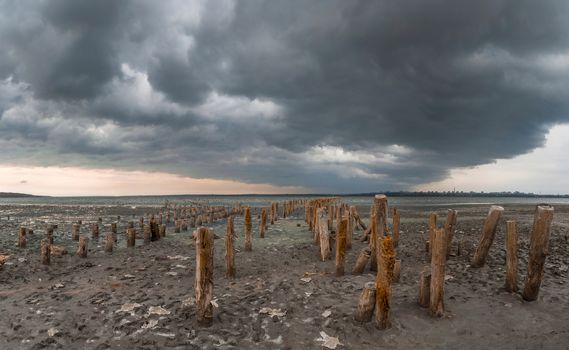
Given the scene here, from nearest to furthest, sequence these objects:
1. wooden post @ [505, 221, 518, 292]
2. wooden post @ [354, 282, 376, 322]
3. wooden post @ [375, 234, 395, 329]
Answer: wooden post @ [375, 234, 395, 329], wooden post @ [354, 282, 376, 322], wooden post @ [505, 221, 518, 292]

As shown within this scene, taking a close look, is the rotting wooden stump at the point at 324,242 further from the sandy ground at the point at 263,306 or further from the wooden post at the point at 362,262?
the wooden post at the point at 362,262

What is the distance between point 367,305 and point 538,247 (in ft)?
15.0

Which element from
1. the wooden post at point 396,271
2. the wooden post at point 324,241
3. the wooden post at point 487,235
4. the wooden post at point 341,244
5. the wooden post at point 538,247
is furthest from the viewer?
the wooden post at point 324,241

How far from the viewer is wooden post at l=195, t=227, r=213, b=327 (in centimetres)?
800

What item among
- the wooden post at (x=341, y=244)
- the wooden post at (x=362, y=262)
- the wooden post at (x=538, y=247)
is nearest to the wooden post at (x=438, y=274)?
the wooden post at (x=538, y=247)

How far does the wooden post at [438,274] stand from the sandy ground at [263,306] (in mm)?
297

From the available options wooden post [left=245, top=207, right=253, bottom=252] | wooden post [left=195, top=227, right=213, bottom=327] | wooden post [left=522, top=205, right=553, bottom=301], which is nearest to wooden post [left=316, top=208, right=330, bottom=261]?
wooden post [left=245, top=207, right=253, bottom=252]

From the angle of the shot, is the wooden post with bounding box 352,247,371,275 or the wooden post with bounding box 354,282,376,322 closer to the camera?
the wooden post with bounding box 354,282,376,322

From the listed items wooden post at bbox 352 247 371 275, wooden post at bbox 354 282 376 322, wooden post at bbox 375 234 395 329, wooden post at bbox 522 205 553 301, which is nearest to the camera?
wooden post at bbox 375 234 395 329

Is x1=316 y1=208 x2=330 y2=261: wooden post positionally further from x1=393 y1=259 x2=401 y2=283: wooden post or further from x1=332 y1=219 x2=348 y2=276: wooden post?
x1=393 y1=259 x2=401 y2=283: wooden post

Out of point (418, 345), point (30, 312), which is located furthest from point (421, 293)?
point (30, 312)

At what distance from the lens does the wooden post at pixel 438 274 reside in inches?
319

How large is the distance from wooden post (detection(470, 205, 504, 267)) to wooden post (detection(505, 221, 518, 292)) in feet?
6.54

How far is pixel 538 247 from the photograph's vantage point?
8.66 metres
